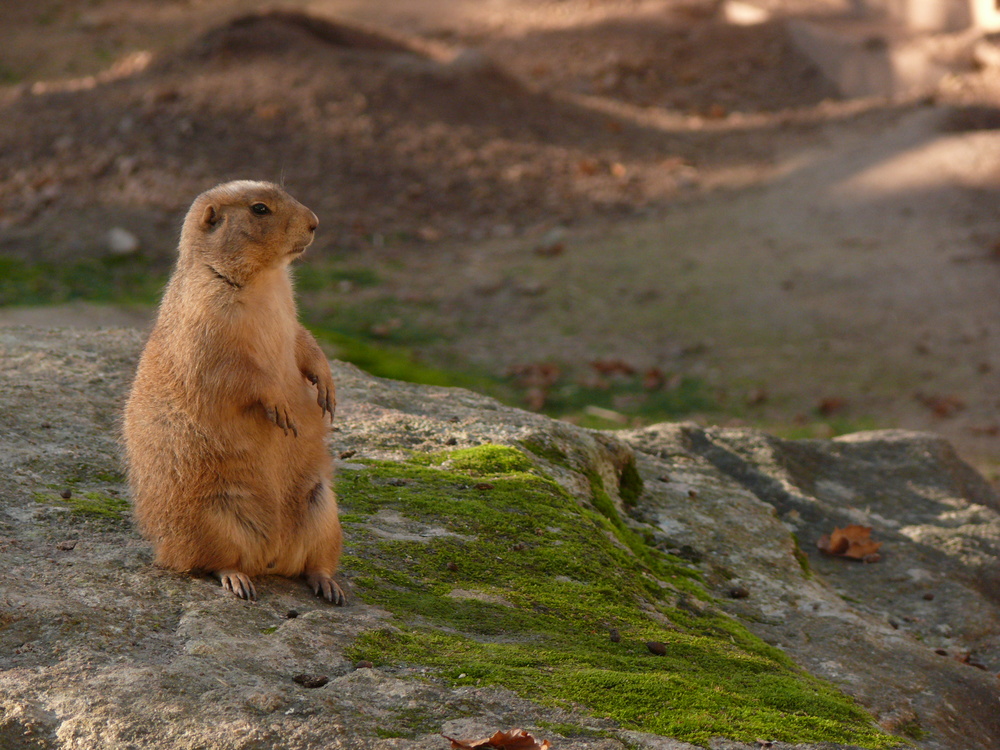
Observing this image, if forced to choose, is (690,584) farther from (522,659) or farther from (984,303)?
(984,303)

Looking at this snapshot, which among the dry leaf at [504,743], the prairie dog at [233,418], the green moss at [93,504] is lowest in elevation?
the dry leaf at [504,743]

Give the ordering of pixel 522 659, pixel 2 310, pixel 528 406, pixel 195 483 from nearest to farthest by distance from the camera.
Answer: pixel 522 659 → pixel 195 483 → pixel 528 406 → pixel 2 310

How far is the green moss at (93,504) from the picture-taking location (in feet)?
13.3

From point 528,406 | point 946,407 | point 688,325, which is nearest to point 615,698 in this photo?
point 528,406

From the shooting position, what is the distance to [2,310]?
1146 centimetres

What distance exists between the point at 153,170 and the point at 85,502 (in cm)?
1191

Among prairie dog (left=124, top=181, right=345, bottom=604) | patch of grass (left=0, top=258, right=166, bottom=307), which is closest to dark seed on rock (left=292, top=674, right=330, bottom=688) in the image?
prairie dog (left=124, top=181, right=345, bottom=604)

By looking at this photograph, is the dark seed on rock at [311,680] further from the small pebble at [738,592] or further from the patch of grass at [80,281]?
the patch of grass at [80,281]

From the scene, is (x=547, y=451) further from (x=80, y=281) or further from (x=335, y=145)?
(x=335, y=145)

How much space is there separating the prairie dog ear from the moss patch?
1334mm

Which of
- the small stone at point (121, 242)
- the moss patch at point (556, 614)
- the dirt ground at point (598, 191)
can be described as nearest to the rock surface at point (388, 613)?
the moss patch at point (556, 614)

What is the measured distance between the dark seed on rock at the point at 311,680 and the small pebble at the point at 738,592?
2352mm

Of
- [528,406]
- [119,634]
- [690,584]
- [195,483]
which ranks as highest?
[195,483]

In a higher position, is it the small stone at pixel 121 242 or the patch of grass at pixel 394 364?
the small stone at pixel 121 242
